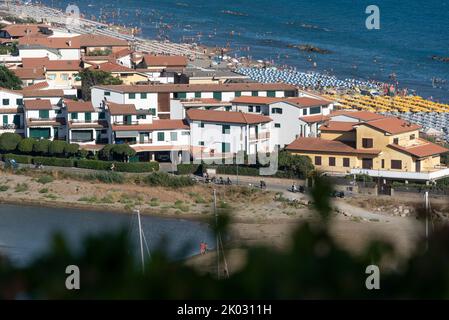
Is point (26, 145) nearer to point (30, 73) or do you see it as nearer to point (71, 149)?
point (71, 149)

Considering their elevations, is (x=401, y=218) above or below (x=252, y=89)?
below

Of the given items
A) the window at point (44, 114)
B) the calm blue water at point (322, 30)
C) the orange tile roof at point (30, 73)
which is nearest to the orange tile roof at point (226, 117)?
the window at point (44, 114)

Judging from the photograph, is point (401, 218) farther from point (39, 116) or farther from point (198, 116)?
point (39, 116)

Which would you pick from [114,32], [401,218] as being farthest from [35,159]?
[114,32]

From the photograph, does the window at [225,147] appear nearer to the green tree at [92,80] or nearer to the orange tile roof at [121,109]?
the orange tile roof at [121,109]

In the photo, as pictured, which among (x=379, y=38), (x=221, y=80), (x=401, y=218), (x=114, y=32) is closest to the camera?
(x=401, y=218)

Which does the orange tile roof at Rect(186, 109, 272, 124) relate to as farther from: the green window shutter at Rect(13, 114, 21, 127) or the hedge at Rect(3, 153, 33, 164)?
the green window shutter at Rect(13, 114, 21, 127)
